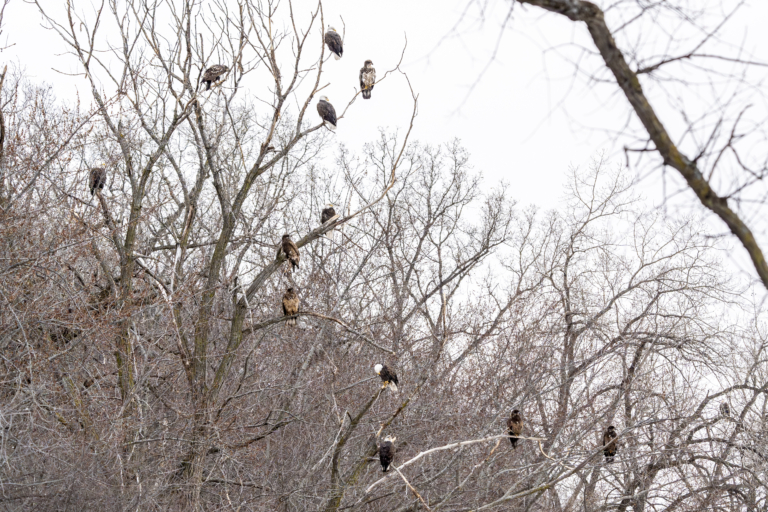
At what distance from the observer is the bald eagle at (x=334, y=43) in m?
10.4

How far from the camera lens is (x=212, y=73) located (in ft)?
33.9

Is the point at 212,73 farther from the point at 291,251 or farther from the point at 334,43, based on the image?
the point at 291,251

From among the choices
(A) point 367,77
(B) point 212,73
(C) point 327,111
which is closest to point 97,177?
(B) point 212,73

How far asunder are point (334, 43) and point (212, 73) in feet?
6.29

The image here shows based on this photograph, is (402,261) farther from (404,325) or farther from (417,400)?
(417,400)

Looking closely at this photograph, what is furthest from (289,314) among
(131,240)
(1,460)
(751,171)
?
(751,171)

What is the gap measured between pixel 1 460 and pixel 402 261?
13.3m

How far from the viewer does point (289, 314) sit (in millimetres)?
9500

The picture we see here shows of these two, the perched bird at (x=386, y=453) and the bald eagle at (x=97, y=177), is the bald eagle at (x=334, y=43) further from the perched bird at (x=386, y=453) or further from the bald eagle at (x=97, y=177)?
the perched bird at (x=386, y=453)

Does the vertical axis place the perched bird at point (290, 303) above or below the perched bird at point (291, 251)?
below

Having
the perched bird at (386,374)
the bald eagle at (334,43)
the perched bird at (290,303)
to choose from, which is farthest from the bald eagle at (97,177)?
the perched bird at (386,374)

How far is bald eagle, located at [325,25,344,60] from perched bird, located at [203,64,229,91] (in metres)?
1.59

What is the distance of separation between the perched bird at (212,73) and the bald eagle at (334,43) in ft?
5.22

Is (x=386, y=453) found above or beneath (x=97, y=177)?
beneath
